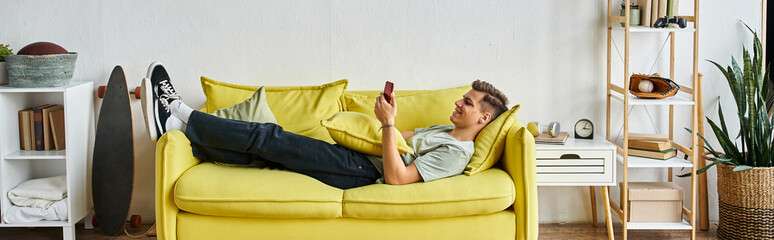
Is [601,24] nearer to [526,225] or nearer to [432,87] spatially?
[432,87]

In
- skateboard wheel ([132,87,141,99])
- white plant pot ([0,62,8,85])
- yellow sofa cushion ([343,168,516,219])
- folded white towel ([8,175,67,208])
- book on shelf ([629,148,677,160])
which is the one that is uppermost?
white plant pot ([0,62,8,85])

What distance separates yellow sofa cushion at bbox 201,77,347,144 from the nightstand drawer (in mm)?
995

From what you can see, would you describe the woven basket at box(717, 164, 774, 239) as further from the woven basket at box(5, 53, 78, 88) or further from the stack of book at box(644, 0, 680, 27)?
the woven basket at box(5, 53, 78, 88)

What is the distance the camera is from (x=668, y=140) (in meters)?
3.58

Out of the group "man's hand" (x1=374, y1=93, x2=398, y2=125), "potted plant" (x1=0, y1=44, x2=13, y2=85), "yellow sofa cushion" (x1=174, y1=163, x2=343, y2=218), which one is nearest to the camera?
"yellow sofa cushion" (x1=174, y1=163, x2=343, y2=218)

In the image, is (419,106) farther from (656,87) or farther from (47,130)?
(47,130)

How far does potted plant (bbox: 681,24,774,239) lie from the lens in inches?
132

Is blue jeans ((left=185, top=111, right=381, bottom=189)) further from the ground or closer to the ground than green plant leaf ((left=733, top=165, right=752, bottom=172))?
further from the ground

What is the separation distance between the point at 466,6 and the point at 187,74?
146cm

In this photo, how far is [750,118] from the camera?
133 inches

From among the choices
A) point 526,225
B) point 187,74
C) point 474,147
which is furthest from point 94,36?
point 526,225

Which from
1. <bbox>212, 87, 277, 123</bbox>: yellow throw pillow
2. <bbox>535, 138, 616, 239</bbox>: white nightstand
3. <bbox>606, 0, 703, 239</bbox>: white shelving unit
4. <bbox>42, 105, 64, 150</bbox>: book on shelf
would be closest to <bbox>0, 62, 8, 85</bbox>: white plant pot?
<bbox>42, 105, 64, 150</bbox>: book on shelf

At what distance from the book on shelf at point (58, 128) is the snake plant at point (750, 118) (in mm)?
3075

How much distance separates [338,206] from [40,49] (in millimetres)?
1634
